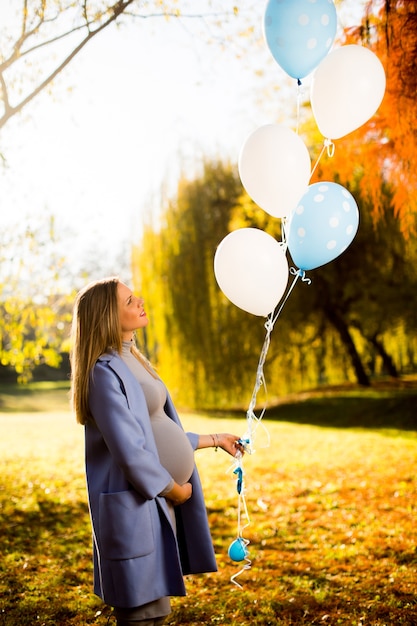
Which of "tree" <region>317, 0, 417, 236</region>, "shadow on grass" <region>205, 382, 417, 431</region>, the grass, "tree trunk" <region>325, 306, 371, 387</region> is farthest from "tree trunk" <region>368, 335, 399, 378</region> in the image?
"tree" <region>317, 0, 417, 236</region>

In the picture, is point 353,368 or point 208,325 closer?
point 208,325

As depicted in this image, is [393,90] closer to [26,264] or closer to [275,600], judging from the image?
[275,600]

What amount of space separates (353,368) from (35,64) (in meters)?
11.3

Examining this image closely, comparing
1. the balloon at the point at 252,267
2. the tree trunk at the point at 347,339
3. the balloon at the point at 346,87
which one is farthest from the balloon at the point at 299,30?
the tree trunk at the point at 347,339

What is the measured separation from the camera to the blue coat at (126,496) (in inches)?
82.7

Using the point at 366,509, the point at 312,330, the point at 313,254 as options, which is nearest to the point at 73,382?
the point at 313,254

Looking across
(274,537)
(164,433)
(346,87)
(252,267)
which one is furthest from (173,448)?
(274,537)

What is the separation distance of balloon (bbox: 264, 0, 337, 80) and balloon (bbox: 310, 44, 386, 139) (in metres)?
0.10

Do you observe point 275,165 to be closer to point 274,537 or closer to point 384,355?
point 274,537

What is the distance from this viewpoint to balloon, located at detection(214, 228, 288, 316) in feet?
9.11

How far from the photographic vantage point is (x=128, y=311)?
2.36 meters

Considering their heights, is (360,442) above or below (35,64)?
below

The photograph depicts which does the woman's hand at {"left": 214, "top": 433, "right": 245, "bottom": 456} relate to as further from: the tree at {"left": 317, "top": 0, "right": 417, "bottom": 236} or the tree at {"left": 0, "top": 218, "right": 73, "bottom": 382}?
the tree at {"left": 0, "top": 218, "right": 73, "bottom": 382}

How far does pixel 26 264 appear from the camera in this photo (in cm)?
886
